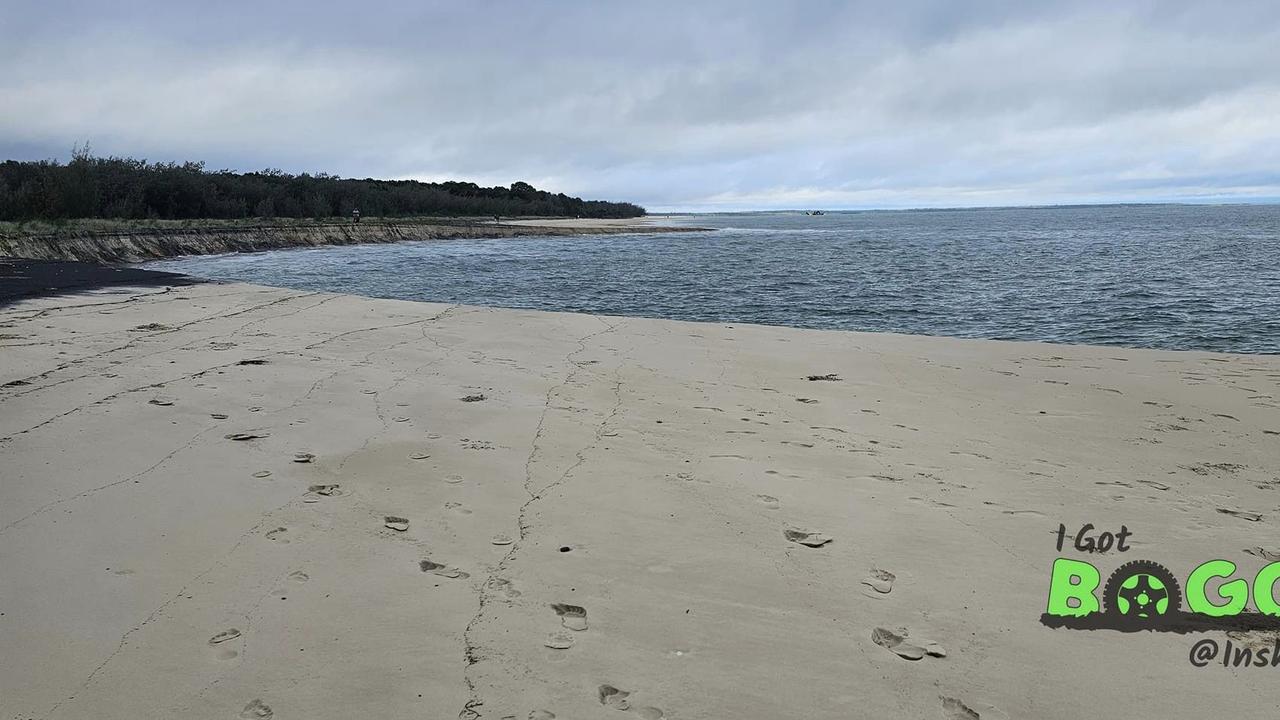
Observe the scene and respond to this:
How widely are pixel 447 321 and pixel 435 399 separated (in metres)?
6.03

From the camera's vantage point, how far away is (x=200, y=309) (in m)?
13.6

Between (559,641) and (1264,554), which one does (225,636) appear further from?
(1264,554)

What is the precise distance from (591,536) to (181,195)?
2566 inches

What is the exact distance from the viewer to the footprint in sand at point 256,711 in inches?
103

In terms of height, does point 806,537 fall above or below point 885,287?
above

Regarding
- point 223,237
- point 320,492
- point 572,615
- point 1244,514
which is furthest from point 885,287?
point 223,237

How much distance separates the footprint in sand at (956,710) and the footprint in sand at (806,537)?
4.42 feet

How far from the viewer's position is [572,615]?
10.9 feet

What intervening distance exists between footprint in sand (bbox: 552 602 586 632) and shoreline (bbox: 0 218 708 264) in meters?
30.5

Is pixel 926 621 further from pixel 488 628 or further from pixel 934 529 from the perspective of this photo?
pixel 488 628

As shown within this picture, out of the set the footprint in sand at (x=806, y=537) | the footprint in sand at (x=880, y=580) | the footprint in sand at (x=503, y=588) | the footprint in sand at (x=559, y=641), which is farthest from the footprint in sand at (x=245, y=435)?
the footprint in sand at (x=880, y=580)

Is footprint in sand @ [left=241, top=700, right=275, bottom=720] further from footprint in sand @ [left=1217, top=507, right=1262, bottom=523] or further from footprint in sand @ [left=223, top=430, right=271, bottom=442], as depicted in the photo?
footprint in sand @ [left=1217, top=507, right=1262, bottom=523]

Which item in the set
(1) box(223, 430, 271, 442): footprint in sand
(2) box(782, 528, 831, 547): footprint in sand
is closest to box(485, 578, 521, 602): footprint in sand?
(2) box(782, 528, 831, 547): footprint in sand

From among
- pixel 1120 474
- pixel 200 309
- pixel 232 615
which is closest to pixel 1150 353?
pixel 1120 474
